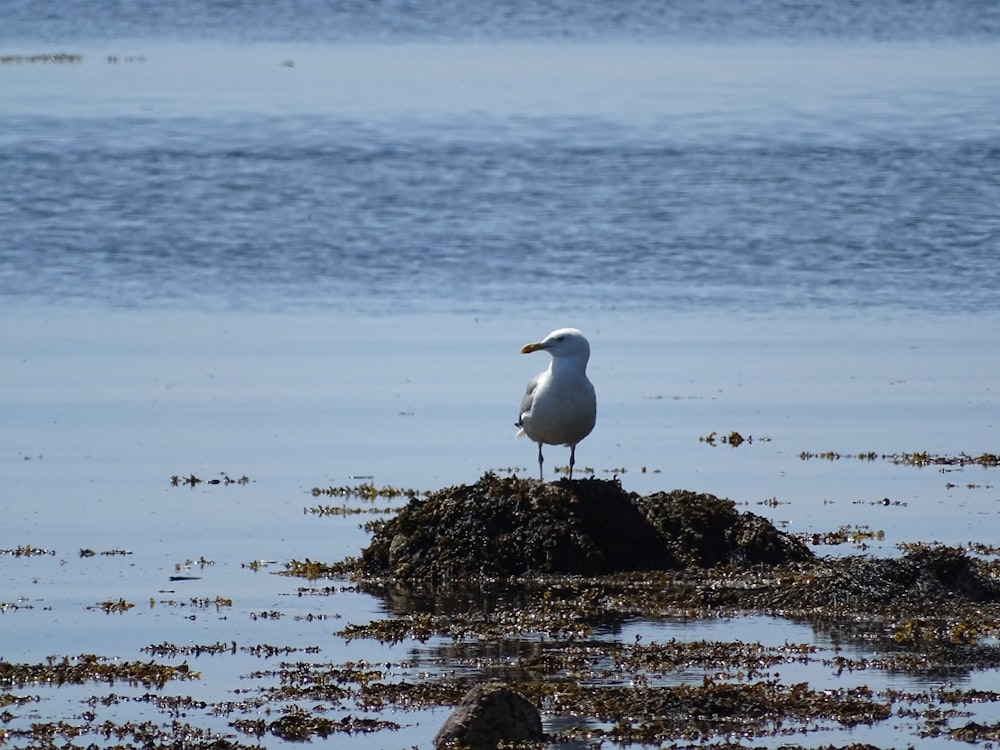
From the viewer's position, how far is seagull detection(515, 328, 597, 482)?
1181 centimetres

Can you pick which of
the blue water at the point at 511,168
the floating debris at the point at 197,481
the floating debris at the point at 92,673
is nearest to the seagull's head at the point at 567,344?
the floating debris at the point at 197,481

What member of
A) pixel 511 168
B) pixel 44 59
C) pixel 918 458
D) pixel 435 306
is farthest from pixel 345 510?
pixel 44 59

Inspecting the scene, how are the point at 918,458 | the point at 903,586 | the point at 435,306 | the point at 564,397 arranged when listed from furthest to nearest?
the point at 435,306 → the point at 918,458 → the point at 564,397 → the point at 903,586

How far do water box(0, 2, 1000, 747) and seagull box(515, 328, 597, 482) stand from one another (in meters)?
1.35

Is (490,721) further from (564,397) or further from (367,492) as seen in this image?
(367,492)

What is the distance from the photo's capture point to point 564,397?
465 inches

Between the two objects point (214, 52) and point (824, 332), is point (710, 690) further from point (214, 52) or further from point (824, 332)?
point (214, 52)

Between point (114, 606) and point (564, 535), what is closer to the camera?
point (114, 606)

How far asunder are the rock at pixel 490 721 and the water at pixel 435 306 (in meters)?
0.45

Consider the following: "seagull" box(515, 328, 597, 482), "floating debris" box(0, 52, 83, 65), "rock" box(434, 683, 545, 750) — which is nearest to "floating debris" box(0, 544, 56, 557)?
"seagull" box(515, 328, 597, 482)

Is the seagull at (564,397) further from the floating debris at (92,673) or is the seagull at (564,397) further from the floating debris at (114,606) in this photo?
the floating debris at (92,673)

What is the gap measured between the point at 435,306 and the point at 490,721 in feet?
46.6

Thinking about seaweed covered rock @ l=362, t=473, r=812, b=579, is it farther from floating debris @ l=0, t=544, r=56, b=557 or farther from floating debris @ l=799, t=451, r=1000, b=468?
floating debris @ l=799, t=451, r=1000, b=468

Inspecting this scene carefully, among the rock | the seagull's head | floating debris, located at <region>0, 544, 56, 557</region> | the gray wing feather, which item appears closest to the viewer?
the rock
